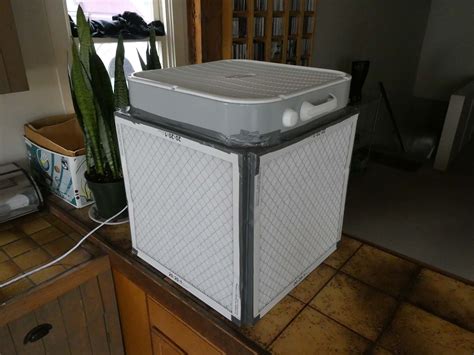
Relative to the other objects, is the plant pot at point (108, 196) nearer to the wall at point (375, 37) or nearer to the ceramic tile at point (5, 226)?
the ceramic tile at point (5, 226)

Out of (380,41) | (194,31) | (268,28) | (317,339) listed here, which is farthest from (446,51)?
(317,339)

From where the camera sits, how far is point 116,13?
5.07ft

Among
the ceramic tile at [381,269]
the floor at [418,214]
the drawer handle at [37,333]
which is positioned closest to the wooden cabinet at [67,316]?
the drawer handle at [37,333]

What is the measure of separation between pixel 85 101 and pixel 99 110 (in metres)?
0.04

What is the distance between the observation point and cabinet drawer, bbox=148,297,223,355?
837mm

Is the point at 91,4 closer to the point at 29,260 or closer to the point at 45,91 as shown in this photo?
the point at 45,91

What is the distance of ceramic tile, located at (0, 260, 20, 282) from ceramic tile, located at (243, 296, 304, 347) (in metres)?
0.64

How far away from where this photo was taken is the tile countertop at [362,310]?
71 cm

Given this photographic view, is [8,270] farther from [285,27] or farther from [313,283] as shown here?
[285,27]

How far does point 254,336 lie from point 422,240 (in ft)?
7.14

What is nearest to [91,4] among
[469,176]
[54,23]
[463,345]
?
[54,23]

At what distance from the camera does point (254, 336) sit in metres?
A: 0.71

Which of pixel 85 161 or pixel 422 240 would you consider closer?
pixel 85 161

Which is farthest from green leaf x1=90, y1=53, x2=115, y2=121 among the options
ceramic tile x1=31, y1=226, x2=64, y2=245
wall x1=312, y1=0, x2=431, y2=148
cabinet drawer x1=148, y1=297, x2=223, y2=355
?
wall x1=312, y1=0, x2=431, y2=148
